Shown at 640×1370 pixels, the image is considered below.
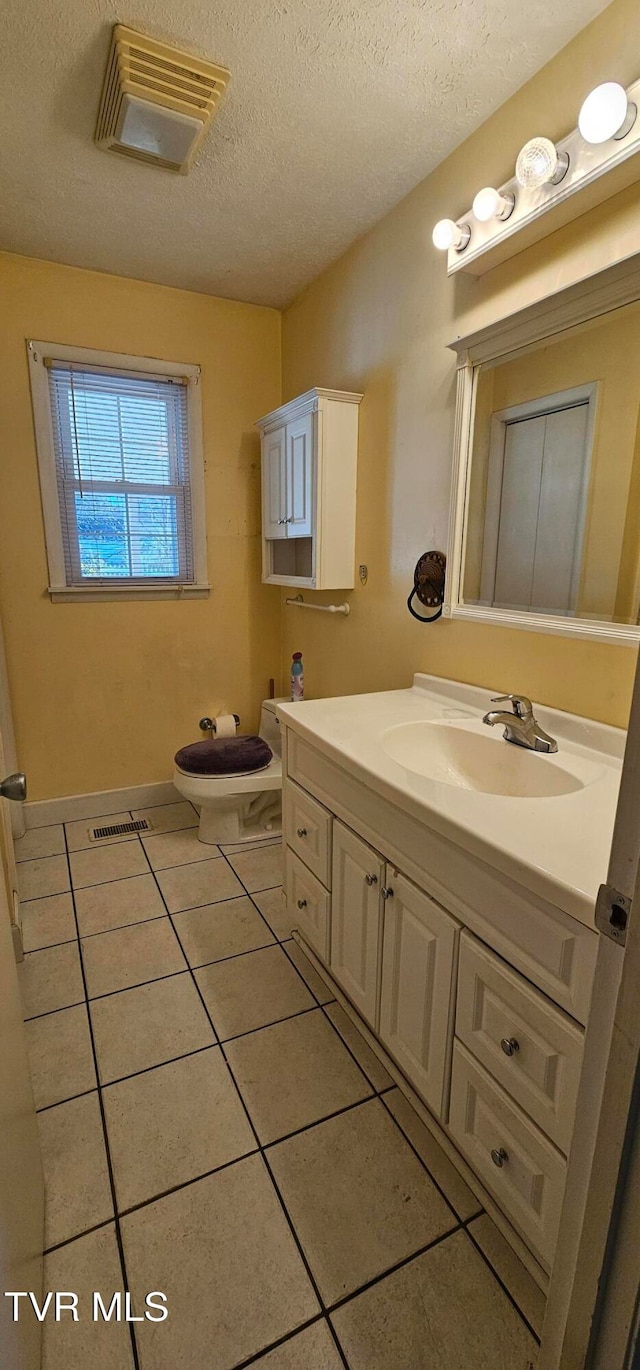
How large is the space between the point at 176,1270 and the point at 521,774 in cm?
114

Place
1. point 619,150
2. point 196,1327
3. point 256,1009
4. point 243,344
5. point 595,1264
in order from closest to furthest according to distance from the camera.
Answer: point 595,1264
point 196,1327
point 619,150
point 256,1009
point 243,344

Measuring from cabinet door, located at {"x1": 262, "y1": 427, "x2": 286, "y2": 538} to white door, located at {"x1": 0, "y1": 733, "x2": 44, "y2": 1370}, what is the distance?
6.13 ft

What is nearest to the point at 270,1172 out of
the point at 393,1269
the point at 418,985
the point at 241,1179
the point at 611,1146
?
the point at 241,1179

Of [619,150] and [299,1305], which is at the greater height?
[619,150]

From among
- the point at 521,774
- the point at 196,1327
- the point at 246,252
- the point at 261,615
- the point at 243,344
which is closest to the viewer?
the point at 196,1327

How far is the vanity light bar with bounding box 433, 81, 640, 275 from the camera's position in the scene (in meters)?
1.09

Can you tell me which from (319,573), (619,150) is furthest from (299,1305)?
(619,150)

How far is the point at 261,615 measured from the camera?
2.96 m

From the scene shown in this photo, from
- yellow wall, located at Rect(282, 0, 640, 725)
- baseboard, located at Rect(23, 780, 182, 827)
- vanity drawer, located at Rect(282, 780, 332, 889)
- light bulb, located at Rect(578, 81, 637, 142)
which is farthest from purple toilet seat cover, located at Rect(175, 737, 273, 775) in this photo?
light bulb, located at Rect(578, 81, 637, 142)

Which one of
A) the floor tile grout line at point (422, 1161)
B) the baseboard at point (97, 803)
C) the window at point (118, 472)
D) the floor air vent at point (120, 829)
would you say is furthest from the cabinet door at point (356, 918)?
the window at point (118, 472)

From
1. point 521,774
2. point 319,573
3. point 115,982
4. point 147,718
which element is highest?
point 319,573

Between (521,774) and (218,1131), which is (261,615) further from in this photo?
(218,1131)

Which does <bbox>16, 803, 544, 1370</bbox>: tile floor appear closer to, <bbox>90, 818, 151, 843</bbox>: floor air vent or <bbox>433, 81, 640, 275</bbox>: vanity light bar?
<bbox>90, 818, 151, 843</bbox>: floor air vent

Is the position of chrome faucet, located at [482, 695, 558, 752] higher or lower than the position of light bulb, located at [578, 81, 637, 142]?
lower
